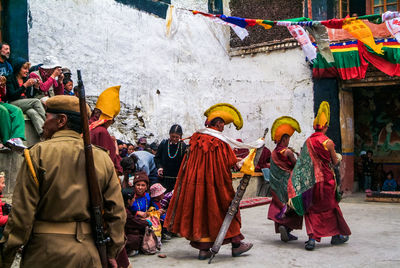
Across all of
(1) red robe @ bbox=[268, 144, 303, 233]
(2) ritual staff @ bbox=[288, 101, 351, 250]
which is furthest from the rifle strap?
(1) red robe @ bbox=[268, 144, 303, 233]

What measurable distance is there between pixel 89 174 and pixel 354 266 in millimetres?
3572

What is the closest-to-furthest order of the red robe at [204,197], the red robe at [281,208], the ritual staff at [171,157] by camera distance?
the red robe at [204,197] < the red robe at [281,208] < the ritual staff at [171,157]

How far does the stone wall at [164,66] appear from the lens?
33.1ft

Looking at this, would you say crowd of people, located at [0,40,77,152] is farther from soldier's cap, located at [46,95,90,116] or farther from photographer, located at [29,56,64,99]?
soldier's cap, located at [46,95,90,116]

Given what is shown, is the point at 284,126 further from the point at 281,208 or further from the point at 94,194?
the point at 94,194

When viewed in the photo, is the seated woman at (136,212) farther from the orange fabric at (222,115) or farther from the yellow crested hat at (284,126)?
the yellow crested hat at (284,126)

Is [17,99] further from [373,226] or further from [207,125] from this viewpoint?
[373,226]

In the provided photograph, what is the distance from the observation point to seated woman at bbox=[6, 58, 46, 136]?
663 centimetres

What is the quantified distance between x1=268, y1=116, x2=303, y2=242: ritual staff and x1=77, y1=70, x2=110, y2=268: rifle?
4.06 meters

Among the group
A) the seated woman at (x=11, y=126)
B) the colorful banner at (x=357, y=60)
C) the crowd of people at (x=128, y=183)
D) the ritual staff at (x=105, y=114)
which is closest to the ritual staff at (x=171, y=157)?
the crowd of people at (x=128, y=183)

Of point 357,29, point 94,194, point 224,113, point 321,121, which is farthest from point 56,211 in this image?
point 357,29

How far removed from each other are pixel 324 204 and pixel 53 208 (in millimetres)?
4278

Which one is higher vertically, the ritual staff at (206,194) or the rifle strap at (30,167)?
the rifle strap at (30,167)

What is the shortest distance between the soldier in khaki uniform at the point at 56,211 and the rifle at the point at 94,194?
0.03 m
